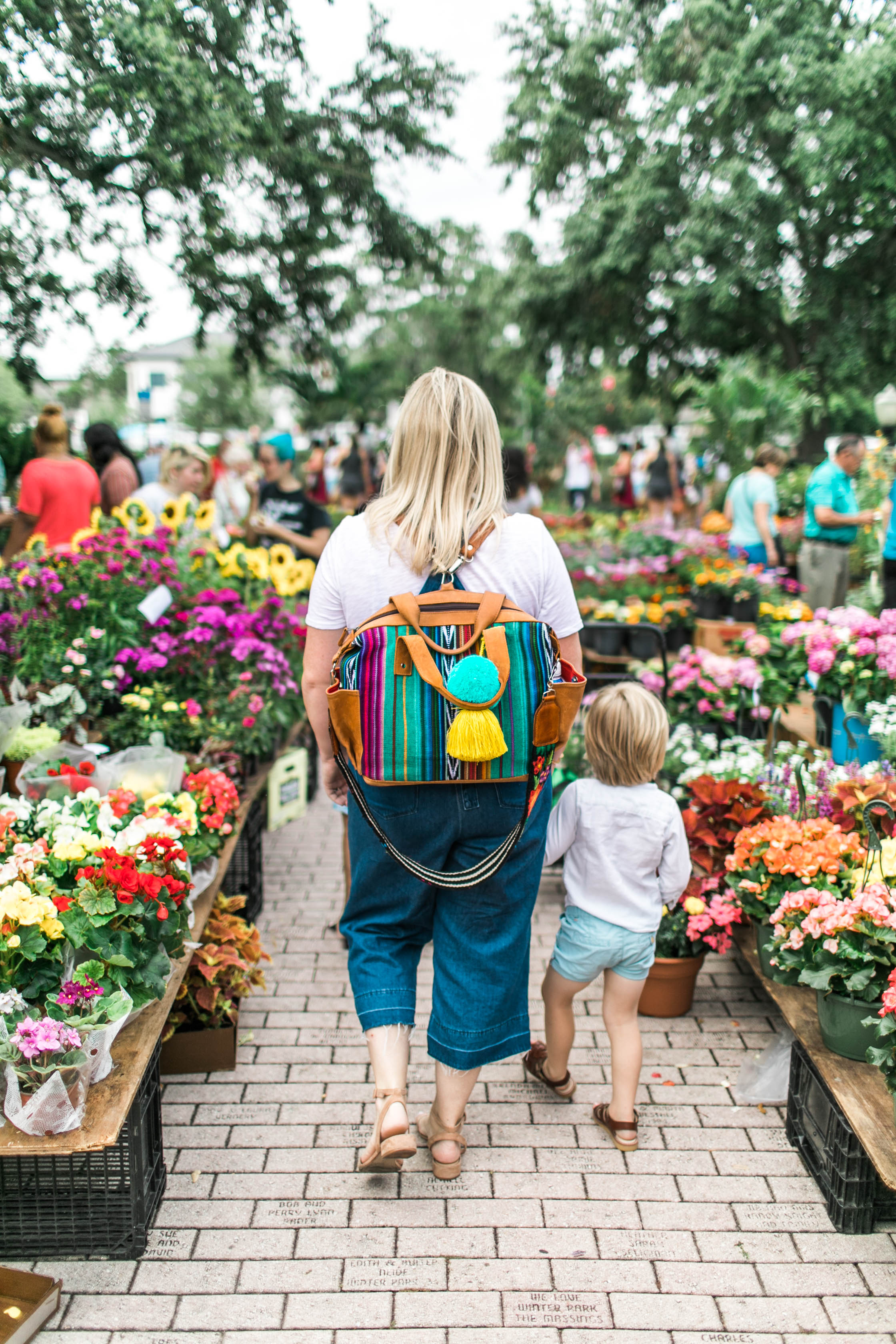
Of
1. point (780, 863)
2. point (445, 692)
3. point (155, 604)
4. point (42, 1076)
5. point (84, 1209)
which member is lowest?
point (84, 1209)

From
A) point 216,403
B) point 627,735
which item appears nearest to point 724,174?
point 627,735

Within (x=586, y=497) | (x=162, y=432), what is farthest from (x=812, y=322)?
(x=162, y=432)

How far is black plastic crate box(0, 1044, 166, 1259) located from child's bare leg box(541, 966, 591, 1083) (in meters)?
1.06

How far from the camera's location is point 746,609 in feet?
20.6

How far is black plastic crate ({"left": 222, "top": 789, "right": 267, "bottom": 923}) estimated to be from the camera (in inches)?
154

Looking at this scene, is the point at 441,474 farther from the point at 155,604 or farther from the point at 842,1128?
the point at 155,604

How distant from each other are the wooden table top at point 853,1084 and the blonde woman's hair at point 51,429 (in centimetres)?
430

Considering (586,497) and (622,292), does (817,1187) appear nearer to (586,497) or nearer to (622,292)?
(622,292)

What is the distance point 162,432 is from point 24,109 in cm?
1169

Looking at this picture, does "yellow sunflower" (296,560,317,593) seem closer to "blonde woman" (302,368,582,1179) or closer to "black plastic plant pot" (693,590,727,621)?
"blonde woman" (302,368,582,1179)

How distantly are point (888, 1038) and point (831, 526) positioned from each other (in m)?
5.28

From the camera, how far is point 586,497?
21.6 metres

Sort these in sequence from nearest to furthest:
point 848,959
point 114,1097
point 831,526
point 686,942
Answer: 1. point 114,1097
2. point 848,959
3. point 686,942
4. point 831,526

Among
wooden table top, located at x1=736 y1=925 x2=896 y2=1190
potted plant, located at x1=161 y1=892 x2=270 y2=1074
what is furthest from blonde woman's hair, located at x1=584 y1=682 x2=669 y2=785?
potted plant, located at x1=161 y1=892 x2=270 y2=1074
